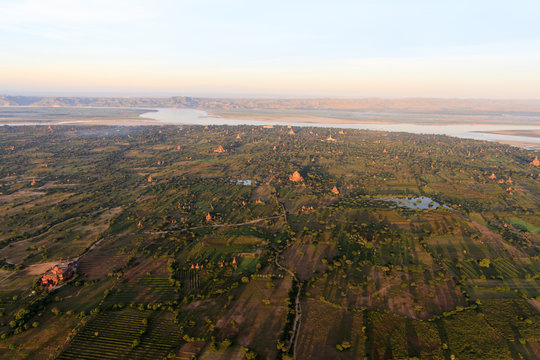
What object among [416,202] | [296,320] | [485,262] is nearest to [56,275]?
[296,320]

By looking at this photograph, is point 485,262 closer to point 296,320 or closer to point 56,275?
point 296,320

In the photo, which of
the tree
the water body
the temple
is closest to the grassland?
the tree

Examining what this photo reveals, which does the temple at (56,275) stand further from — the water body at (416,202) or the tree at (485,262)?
the water body at (416,202)

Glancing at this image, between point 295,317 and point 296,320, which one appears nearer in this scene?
point 296,320

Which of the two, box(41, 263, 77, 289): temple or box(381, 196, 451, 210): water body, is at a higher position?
box(381, 196, 451, 210): water body

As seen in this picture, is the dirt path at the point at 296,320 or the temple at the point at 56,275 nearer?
the dirt path at the point at 296,320

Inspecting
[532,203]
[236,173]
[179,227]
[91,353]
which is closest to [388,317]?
[91,353]

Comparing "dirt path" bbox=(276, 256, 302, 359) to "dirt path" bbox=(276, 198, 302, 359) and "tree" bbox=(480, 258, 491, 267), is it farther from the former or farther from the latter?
"tree" bbox=(480, 258, 491, 267)

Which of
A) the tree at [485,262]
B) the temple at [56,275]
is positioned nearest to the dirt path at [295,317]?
the tree at [485,262]

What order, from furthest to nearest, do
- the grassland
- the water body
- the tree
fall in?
1. the water body
2. the tree
3. the grassland

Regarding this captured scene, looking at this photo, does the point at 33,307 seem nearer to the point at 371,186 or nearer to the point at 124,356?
the point at 124,356

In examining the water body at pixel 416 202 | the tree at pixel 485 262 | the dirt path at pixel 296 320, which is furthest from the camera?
the water body at pixel 416 202
